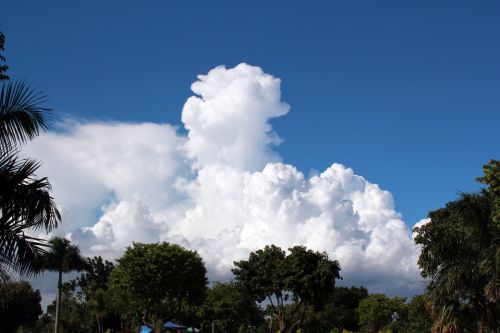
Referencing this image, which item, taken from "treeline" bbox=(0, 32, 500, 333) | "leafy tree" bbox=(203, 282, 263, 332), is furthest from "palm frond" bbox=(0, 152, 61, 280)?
"leafy tree" bbox=(203, 282, 263, 332)

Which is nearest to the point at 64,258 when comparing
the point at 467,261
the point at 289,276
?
the point at 289,276

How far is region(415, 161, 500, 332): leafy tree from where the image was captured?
20.0 m

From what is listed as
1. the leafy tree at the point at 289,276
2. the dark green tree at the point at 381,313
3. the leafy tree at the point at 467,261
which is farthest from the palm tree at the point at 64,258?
the dark green tree at the point at 381,313

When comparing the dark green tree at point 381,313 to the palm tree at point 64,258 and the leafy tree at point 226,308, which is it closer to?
the leafy tree at point 226,308

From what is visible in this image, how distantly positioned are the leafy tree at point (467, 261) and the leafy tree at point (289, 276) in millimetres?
34100

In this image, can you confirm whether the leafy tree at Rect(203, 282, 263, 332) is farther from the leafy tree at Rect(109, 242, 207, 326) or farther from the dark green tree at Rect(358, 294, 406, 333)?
the dark green tree at Rect(358, 294, 406, 333)

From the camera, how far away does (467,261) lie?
70.9 ft

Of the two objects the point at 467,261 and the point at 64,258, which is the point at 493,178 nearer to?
the point at 467,261

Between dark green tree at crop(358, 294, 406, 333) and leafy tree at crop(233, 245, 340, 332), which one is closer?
leafy tree at crop(233, 245, 340, 332)

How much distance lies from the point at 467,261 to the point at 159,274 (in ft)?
125

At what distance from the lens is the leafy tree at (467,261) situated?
65.7 feet

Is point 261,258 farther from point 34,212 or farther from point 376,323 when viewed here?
point 34,212

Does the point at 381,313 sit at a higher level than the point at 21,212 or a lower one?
higher

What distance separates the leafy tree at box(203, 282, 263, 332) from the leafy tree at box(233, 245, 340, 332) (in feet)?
36.0
